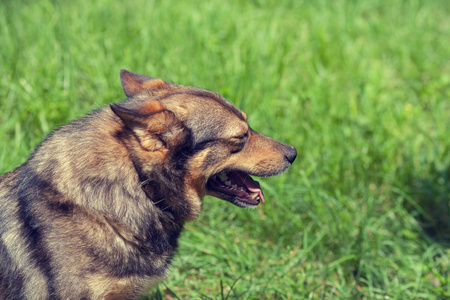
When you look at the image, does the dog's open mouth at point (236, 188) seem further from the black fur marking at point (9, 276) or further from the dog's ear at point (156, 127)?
the black fur marking at point (9, 276)

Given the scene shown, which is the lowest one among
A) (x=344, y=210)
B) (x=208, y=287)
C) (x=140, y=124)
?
(x=208, y=287)

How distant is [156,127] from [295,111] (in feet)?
9.13

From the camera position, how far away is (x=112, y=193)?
2820mm

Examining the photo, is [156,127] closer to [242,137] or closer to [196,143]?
[196,143]

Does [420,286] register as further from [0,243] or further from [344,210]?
[0,243]

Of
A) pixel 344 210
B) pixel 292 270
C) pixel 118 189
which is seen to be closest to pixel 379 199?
pixel 344 210

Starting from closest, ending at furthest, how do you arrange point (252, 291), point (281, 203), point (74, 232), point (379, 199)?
1. point (74, 232)
2. point (252, 291)
3. point (281, 203)
4. point (379, 199)

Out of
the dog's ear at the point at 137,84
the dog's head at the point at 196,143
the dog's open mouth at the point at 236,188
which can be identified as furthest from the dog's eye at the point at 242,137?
the dog's ear at the point at 137,84

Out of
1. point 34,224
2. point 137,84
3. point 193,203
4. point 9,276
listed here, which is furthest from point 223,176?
point 9,276

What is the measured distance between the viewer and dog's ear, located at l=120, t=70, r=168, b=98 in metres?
3.32

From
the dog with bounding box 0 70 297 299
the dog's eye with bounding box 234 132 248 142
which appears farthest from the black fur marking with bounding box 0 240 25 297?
the dog's eye with bounding box 234 132 248 142

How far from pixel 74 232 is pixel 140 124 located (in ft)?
2.29

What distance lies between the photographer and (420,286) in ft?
12.5

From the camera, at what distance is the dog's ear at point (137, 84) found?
3322mm
